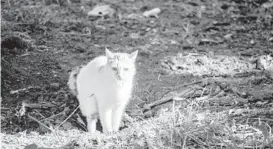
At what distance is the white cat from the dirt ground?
196 millimetres


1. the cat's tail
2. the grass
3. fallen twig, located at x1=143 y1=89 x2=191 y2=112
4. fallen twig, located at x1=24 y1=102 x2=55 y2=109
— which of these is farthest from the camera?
the cat's tail

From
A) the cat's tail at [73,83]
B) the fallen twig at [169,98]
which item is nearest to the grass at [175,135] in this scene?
the fallen twig at [169,98]

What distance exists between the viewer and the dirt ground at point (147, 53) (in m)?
4.56

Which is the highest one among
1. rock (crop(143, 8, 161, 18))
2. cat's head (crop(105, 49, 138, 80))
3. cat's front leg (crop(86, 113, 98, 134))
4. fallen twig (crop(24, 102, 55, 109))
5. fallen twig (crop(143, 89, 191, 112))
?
rock (crop(143, 8, 161, 18))

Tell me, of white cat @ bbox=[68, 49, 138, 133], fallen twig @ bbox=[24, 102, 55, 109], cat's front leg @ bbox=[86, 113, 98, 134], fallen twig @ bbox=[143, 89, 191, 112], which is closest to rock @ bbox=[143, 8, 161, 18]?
fallen twig @ bbox=[143, 89, 191, 112]

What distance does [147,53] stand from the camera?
5.67 metres

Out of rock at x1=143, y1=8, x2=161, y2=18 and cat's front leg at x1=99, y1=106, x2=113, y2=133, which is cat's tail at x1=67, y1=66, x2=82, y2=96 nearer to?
cat's front leg at x1=99, y1=106, x2=113, y2=133

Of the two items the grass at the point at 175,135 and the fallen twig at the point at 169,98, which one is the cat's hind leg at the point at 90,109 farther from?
the fallen twig at the point at 169,98

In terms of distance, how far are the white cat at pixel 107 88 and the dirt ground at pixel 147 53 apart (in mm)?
196

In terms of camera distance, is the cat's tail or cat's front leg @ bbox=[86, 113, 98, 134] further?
the cat's tail

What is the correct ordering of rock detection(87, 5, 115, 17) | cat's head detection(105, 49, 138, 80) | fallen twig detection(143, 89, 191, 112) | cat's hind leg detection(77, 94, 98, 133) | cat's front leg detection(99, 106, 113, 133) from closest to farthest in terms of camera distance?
cat's head detection(105, 49, 138, 80) < cat's front leg detection(99, 106, 113, 133) < cat's hind leg detection(77, 94, 98, 133) < fallen twig detection(143, 89, 191, 112) < rock detection(87, 5, 115, 17)

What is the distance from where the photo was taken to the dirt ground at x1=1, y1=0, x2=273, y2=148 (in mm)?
4559

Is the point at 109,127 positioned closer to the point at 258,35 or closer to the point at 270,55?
the point at 270,55

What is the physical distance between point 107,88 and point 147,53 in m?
1.69
